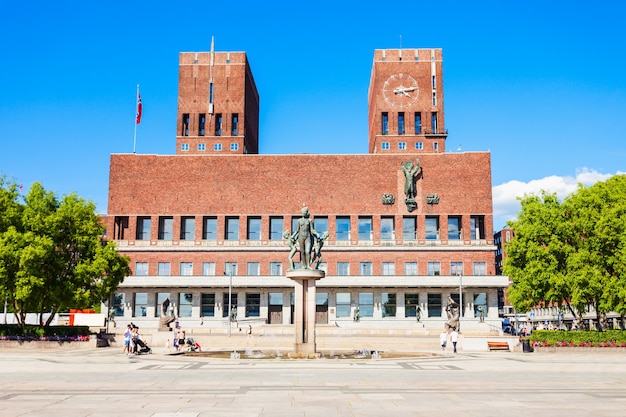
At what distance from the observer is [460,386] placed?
18.9 m

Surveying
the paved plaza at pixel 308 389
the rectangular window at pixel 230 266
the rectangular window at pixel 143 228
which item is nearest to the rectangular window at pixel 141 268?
the rectangular window at pixel 143 228

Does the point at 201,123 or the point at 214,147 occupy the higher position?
the point at 201,123

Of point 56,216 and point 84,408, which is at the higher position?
point 56,216

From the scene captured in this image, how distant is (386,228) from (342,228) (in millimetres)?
5430

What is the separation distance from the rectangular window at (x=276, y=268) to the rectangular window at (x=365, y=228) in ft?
34.1

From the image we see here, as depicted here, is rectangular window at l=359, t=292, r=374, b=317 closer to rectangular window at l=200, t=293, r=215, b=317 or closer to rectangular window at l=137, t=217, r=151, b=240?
rectangular window at l=200, t=293, r=215, b=317

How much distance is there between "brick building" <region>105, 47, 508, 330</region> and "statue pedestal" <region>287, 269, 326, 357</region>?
4122 cm

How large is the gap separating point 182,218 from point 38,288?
3525 centimetres

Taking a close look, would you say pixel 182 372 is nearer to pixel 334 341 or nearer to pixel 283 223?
pixel 334 341

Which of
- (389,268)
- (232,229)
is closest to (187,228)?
(232,229)

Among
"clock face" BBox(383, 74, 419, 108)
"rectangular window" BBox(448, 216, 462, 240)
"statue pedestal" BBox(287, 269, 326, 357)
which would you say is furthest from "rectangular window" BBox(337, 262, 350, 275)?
"statue pedestal" BBox(287, 269, 326, 357)

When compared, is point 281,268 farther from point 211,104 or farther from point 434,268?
point 211,104

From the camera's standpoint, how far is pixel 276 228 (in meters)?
77.0

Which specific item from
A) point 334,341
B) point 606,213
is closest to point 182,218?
point 334,341
